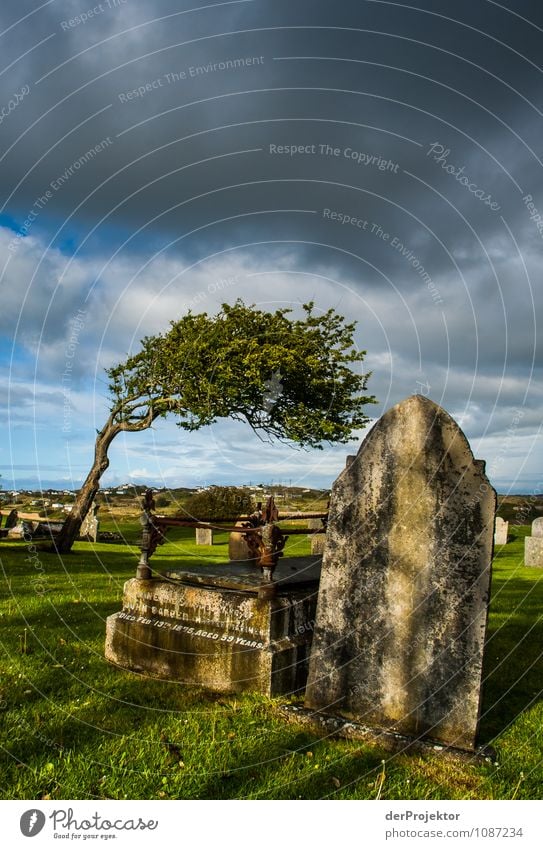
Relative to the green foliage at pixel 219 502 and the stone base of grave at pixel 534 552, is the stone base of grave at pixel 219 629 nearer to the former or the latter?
the stone base of grave at pixel 534 552

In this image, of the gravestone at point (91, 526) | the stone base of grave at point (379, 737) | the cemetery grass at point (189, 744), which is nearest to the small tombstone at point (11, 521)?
the gravestone at point (91, 526)

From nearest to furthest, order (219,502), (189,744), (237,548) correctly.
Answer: (189,744)
(237,548)
(219,502)

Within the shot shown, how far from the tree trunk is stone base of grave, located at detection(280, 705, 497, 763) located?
61.3ft

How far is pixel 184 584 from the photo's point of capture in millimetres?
6781

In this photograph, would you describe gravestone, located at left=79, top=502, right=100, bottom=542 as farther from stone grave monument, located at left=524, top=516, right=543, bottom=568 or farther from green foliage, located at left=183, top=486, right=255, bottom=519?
stone grave monument, located at left=524, top=516, right=543, bottom=568

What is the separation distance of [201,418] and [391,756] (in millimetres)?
18767

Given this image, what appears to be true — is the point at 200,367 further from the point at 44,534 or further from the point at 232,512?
the point at 44,534

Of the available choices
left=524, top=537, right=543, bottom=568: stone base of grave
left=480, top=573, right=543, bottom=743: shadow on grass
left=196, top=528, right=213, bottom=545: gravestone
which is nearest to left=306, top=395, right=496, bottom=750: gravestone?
left=480, top=573, right=543, bottom=743: shadow on grass

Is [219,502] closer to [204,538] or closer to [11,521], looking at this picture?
[204,538]

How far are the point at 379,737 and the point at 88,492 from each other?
67.9 feet

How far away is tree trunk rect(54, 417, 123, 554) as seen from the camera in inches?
896

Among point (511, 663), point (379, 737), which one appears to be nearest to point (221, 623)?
point (379, 737)

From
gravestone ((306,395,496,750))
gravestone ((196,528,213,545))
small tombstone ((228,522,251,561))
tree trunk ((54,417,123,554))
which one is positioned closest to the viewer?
gravestone ((306,395,496,750))

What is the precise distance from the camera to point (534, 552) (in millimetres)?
19109
